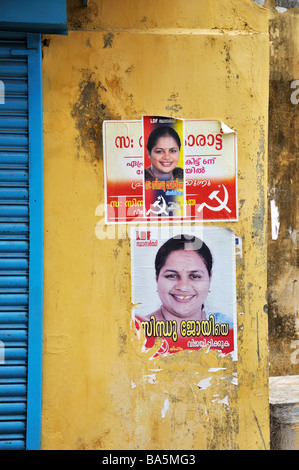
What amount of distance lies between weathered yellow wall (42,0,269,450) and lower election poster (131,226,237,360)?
83mm

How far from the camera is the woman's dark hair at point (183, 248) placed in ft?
10.3

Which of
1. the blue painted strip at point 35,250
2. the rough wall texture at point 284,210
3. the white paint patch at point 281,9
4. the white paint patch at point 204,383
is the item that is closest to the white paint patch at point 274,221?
the rough wall texture at point 284,210

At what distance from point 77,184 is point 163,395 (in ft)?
5.12

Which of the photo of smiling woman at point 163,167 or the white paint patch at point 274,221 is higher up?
the photo of smiling woman at point 163,167

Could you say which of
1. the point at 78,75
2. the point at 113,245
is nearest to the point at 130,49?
the point at 78,75

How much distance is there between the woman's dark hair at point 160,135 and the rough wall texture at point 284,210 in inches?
50.6

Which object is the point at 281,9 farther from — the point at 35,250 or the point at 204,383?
the point at 204,383

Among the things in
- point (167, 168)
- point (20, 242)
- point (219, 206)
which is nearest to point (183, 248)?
point (219, 206)

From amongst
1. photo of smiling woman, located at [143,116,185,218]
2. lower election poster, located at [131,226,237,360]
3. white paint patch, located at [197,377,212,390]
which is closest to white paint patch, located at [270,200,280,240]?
lower election poster, located at [131,226,237,360]

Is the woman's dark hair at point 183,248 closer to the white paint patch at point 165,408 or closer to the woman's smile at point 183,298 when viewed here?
the woman's smile at point 183,298

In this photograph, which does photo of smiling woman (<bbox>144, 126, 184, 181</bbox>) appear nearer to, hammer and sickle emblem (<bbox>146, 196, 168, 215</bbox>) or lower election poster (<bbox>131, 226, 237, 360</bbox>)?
hammer and sickle emblem (<bbox>146, 196, 168, 215</bbox>)

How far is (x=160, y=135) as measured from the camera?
312cm

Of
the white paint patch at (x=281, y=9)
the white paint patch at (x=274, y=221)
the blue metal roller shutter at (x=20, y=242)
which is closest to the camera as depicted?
the blue metal roller shutter at (x=20, y=242)

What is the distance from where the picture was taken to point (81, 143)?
10.1ft
